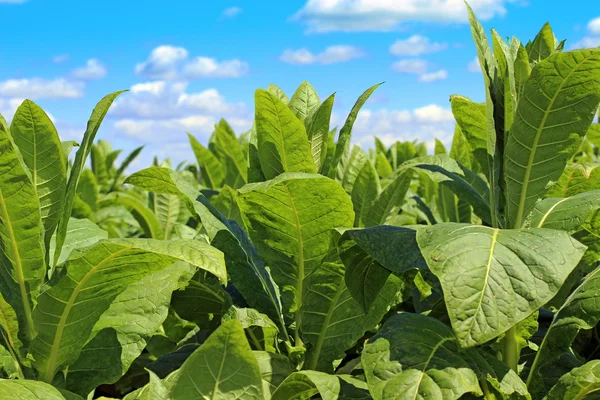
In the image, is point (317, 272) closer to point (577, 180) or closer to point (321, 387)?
point (321, 387)

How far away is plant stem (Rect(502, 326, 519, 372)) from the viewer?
1986mm

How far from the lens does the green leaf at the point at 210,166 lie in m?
3.88

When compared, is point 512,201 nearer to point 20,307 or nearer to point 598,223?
point 598,223

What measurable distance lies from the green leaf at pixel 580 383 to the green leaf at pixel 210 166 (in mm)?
2491

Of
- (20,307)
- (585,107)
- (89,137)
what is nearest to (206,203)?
(89,137)

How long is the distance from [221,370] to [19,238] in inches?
28.5

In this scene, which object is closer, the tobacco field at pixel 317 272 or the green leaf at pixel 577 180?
the tobacco field at pixel 317 272

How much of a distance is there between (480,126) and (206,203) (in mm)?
942

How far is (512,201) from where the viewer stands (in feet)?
6.57

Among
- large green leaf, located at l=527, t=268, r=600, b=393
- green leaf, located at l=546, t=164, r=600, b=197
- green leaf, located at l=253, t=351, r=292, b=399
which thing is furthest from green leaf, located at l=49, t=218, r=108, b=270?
green leaf, located at l=546, t=164, r=600, b=197

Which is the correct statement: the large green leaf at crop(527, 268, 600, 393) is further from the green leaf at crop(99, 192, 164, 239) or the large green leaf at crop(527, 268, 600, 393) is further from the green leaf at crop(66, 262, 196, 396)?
the green leaf at crop(99, 192, 164, 239)

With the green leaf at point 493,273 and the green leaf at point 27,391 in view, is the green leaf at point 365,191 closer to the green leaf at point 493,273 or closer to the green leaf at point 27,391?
the green leaf at point 493,273

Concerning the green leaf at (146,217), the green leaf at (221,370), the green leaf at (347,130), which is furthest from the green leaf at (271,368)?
the green leaf at (146,217)

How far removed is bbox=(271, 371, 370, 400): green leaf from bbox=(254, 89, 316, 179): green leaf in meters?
0.61
